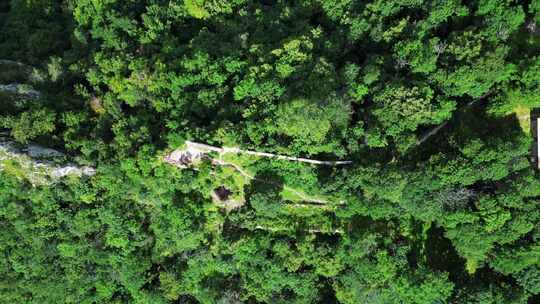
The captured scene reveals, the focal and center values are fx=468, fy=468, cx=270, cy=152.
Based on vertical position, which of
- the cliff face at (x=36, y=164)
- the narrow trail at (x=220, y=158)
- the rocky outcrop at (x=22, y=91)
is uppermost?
the rocky outcrop at (x=22, y=91)

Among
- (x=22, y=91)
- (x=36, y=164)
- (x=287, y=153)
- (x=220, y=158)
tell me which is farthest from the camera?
(x=22, y=91)

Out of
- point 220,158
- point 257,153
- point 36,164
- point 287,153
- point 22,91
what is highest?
point 22,91

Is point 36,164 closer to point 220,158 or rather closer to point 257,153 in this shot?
point 220,158

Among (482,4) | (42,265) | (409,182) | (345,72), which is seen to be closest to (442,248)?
(409,182)

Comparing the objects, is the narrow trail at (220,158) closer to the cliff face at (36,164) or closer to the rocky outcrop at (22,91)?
the cliff face at (36,164)

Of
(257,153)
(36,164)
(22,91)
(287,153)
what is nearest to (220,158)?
(257,153)

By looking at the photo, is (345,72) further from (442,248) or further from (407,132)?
(442,248)

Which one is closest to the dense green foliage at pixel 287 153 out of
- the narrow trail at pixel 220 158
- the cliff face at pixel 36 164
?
the narrow trail at pixel 220 158

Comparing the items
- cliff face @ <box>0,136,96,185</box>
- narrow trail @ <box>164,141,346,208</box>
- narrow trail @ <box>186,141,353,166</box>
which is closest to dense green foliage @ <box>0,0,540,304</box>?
narrow trail @ <box>164,141,346,208</box>
